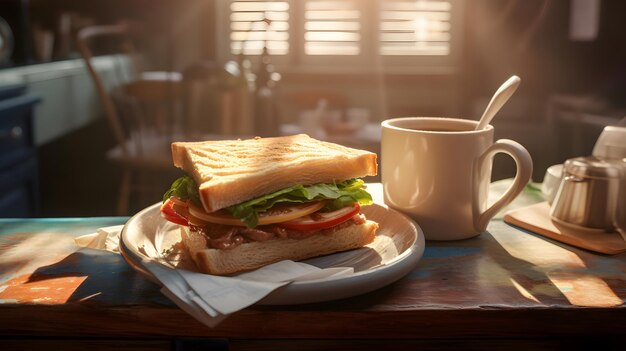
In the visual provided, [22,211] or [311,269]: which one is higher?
[311,269]

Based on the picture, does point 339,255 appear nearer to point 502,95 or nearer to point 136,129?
point 502,95

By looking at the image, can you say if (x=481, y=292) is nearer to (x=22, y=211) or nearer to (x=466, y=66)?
(x=22, y=211)

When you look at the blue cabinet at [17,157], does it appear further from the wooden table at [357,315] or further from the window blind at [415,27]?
the window blind at [415,27]

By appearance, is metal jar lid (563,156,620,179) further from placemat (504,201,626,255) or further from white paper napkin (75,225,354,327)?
white paper napkin (75,225,354,327)

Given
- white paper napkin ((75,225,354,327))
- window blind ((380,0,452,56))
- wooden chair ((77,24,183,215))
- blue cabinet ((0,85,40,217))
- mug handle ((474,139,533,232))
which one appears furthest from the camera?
window blind ((380,0,452,56))

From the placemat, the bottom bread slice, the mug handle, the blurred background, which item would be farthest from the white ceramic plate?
the blurred background

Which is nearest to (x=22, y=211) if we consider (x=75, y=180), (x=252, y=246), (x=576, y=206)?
(x=75, y=180)

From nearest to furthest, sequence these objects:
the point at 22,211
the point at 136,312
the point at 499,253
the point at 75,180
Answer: the point at 136,312
the point at 499,253
the point at 22,211
the point at 75,180

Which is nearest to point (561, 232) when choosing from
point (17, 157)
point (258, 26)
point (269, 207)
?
point (269, 207)
